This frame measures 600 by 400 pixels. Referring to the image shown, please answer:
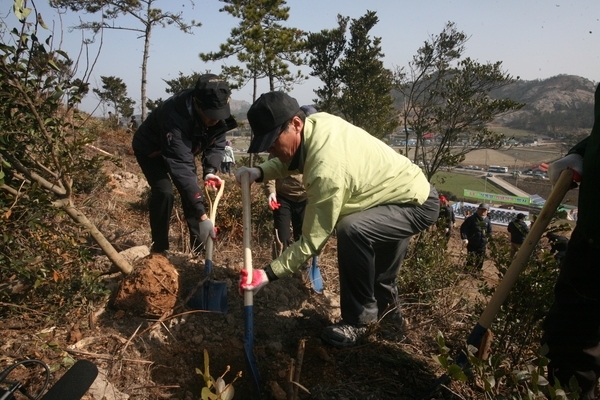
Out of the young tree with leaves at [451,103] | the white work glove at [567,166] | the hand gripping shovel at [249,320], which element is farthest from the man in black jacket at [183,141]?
the young tree with leaves at [451,103]

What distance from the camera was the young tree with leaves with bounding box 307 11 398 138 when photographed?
50.7 feet

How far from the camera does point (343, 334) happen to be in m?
2.41

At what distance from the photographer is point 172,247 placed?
4.29 metres

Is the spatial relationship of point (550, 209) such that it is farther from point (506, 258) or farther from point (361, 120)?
point (361, 120)

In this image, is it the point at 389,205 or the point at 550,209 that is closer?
the point at 550,209

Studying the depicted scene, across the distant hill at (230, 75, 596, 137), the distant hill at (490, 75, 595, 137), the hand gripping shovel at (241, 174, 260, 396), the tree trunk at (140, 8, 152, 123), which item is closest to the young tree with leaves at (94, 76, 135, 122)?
the tree trunk at (140, 8, 152, 123)

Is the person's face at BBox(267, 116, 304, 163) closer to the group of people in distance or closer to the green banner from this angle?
the group of people in distance

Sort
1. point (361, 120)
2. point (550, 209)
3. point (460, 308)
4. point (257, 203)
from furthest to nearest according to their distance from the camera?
point (361, 120) < point (257, 203) < point (460, 308) < point (550, 209)

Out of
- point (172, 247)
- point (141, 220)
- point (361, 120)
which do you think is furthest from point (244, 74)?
point (172, 247)

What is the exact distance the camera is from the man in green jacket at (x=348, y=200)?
82.3 inches

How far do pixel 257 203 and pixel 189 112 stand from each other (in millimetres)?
2758

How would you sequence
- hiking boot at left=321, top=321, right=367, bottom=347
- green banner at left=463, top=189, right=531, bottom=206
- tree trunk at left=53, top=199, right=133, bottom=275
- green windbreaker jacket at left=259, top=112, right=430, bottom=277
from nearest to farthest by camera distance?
1. green windbreaker jacket at left=259, top=112, right=430, bottom=277
2. hiking boot at left=321, top=321, right=367, bottom=347
3. tree trunk at left=53, top=199, right=133, bottom=275
4. green banner at left=463, top=189, right=531, bottom=206

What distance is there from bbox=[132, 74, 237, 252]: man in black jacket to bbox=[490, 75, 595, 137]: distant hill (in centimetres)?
5925

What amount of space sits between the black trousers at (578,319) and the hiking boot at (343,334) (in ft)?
3.17
